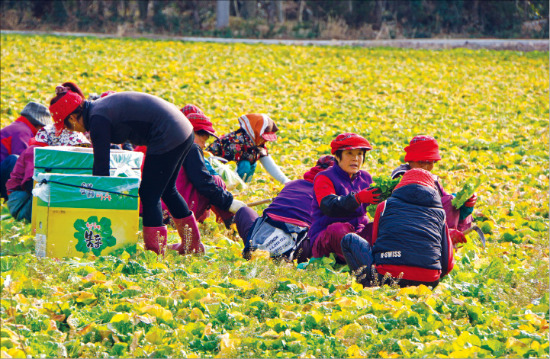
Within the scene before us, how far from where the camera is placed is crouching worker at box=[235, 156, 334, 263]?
559 centimetres

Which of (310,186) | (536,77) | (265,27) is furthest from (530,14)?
(310,186)

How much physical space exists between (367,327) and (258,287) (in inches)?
33.7

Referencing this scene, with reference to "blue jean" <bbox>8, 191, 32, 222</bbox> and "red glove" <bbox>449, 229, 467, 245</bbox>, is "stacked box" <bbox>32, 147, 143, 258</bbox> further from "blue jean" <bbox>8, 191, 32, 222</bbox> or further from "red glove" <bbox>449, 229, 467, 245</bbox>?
"red glove" <bbox>449, 229, 467, 245</bbox>

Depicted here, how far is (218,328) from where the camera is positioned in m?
3.99

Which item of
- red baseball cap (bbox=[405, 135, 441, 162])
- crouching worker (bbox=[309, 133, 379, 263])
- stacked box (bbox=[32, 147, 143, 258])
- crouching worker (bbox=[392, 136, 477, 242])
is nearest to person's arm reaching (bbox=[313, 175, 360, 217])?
crouching worker (bbox=[309, 133, 379, 263])

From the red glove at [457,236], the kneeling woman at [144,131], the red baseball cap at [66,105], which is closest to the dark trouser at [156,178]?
the kneeling woman at [144,131]

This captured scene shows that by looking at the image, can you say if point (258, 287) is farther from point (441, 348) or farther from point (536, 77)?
point (536, 77)

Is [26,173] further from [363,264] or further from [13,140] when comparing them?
[363,264]

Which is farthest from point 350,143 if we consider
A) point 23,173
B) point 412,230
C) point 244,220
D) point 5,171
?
point 5,171

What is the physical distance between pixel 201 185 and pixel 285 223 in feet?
2.95

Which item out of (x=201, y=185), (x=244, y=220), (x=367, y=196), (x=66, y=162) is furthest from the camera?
(x=201, y=185)

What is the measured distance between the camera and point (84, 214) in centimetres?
509

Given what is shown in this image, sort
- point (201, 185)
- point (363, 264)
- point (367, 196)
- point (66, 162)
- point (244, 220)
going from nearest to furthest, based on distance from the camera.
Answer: point (363, 264)
point (367, 196)
point (66, 162)
point (244, 220)
point (201, 185)

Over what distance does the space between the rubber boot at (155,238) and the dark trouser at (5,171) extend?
2.54 meters
